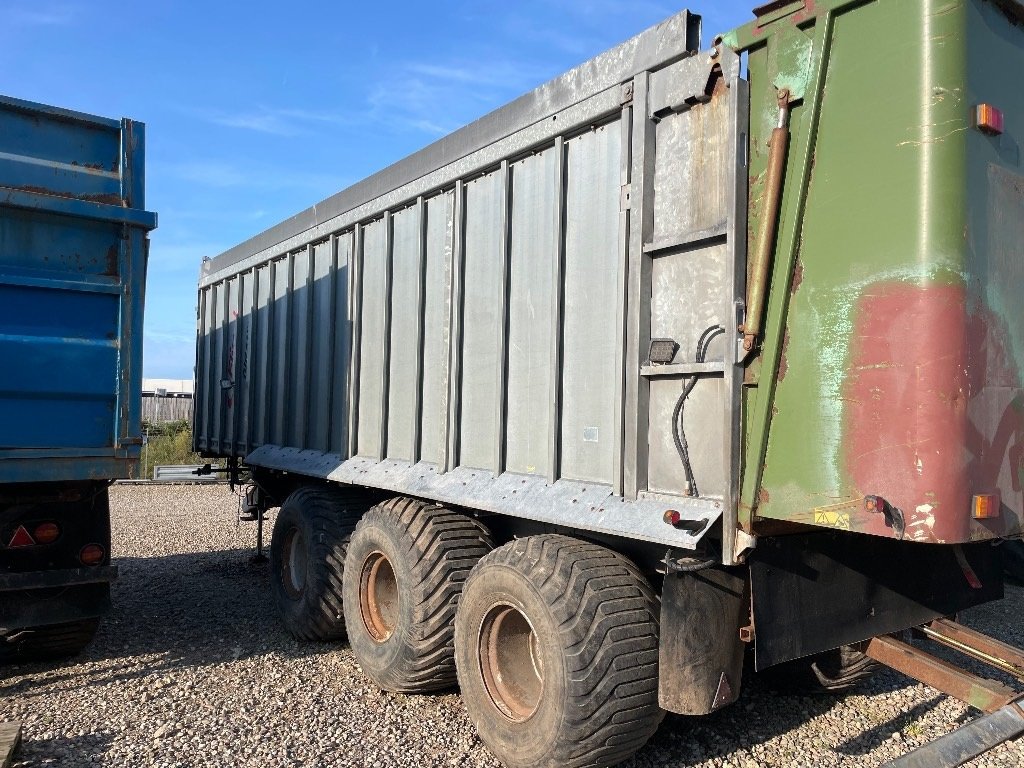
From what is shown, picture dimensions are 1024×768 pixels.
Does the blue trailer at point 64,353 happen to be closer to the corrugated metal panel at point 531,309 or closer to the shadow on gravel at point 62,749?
the shadow on gravel at point 62,749

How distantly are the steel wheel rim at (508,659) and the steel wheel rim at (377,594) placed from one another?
56.1 inches

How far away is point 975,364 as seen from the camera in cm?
276

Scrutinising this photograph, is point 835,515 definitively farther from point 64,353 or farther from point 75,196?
point 75,196

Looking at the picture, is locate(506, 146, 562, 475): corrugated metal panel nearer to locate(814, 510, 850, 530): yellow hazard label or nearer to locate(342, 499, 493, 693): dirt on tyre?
locate(342, 499, 493, 693): dirt on tyre

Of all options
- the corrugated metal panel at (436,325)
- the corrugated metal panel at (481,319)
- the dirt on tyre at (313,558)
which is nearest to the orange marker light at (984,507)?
the corrugated metal panel at (481,319)

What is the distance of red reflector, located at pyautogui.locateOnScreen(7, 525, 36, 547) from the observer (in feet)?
16.2

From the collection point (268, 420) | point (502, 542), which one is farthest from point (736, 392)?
point (268, 420)

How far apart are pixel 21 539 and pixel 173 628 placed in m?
1.69

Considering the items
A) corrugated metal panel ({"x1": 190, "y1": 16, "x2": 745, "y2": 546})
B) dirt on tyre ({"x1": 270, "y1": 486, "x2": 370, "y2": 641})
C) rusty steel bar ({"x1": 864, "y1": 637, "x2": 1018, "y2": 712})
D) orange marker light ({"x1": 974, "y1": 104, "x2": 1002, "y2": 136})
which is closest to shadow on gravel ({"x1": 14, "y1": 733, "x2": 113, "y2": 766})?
dirt on tyre ({"x1": 270, "y1": 486, "x2": 370, "y2": 641})

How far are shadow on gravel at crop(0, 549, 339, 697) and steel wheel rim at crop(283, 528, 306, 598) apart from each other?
0.34 m

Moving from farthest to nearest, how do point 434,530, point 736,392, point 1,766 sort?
1. point 434,530
2. point 1,766
3. point 736,392

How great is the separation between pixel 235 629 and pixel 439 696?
7.40ft

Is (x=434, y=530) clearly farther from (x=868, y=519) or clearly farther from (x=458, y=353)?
(x=868, y=519)

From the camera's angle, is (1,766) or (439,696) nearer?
(1,766)
